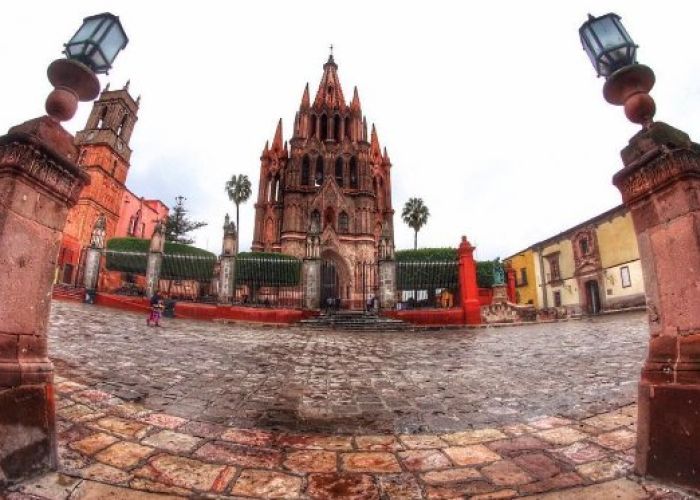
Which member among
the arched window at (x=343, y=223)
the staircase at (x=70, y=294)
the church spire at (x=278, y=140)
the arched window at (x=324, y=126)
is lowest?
the staircase at (x=70, y=294)

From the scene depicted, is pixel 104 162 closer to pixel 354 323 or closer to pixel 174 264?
pixel 174 264

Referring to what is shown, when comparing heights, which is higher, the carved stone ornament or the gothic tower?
the gothic tower

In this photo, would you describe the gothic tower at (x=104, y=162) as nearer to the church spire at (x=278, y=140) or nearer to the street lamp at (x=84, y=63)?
the church spire at (x=278, y=140)

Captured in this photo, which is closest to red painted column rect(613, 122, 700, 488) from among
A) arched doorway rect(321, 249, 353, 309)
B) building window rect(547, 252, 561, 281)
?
arched doorway rect(321, 249, 353, 309)

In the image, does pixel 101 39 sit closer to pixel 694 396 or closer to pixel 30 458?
pixel 30 458

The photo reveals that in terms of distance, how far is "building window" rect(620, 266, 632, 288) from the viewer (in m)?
25.6

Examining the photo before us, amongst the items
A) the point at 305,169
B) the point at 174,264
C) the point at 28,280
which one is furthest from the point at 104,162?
the point at 28,280

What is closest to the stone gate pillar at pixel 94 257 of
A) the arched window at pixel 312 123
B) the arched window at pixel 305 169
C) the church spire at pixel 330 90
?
the arched window at pixel 305 169

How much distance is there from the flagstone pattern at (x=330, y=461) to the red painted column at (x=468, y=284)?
48.5 ft

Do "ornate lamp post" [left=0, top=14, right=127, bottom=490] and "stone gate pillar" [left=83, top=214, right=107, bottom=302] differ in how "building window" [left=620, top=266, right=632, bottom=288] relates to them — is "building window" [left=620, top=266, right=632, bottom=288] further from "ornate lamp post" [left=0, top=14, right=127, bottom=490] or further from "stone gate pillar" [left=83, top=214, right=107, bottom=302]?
"stone gate pillar" [left=83, top=214, right=107, bottom=302]

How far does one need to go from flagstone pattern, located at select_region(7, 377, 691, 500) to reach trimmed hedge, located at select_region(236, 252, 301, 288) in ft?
57.4

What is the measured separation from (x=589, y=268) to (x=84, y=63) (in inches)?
1351

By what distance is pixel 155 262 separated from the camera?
18.8 metres

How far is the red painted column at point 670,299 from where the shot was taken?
215 centimetres
